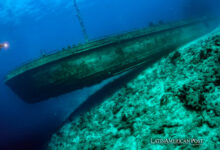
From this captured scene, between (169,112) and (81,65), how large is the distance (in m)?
3.98

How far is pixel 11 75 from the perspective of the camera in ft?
20.5

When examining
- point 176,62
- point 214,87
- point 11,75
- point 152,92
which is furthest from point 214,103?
point 11,75

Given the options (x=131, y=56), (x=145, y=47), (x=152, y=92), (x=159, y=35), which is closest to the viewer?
(x=152, y=92)

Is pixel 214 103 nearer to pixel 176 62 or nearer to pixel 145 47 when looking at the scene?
pixel 176 62

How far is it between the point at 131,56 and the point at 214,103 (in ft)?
14.5

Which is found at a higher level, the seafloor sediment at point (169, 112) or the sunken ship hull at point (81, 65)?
the sunken ship hull at point (81, 65)

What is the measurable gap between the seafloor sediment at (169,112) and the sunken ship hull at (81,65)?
195 centimetres

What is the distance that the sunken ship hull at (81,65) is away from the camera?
5.96 m

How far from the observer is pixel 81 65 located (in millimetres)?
5977

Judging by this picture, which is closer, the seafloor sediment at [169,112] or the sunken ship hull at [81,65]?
the seafloor sediment at [169,112]

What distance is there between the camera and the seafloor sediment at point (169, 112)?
7.52ft

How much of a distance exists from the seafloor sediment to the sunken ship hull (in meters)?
1.95

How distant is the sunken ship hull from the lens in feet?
19.5

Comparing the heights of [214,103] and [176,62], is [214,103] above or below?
below
